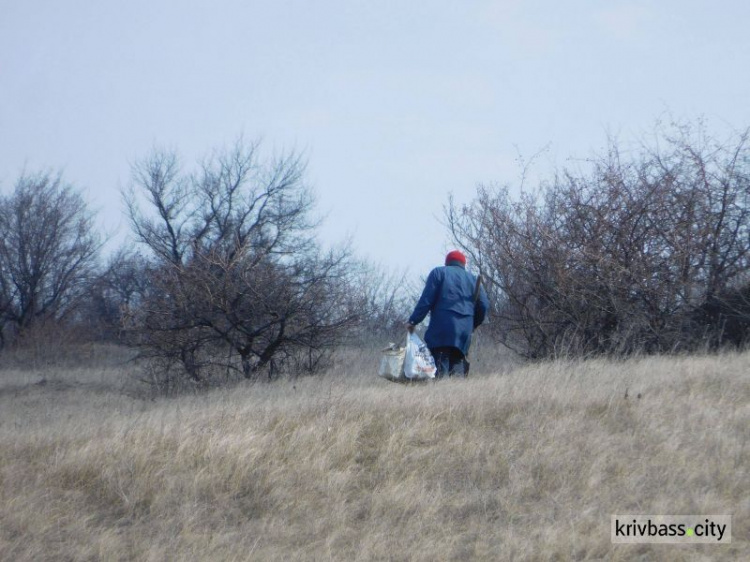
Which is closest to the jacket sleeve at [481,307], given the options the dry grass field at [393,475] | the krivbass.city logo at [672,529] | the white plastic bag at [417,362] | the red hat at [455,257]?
the red hat at [455,257]

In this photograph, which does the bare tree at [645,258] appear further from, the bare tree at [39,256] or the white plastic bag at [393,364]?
the bare tree at [39,256]

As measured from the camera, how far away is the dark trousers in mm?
9172

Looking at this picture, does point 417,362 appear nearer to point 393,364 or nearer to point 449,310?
point 393,364

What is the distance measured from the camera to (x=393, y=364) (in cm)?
884

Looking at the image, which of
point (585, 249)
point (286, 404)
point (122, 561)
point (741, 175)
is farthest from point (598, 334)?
point (122, 561)

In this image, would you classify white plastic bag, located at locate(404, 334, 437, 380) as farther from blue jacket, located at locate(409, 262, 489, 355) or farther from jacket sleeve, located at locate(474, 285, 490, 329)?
jacket sleeve, located at locate(474, 285, 490, 329)

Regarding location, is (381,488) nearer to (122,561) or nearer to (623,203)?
(122,561)

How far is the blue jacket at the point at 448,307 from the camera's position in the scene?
9000mm

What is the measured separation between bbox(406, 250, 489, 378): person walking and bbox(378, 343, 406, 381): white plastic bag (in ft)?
0.87

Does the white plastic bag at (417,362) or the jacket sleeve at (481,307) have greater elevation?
the jacket sleeve at (481,307)

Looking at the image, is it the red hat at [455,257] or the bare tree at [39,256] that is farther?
the bare tree at [39,256]

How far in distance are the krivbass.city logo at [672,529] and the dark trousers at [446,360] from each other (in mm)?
4215

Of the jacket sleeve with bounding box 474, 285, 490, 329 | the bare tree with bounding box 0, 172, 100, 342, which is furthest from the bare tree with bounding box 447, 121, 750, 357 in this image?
the bare tree with bounding box 0, 172, 100, 342

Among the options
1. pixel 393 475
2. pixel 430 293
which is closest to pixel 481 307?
pixel 430 293
